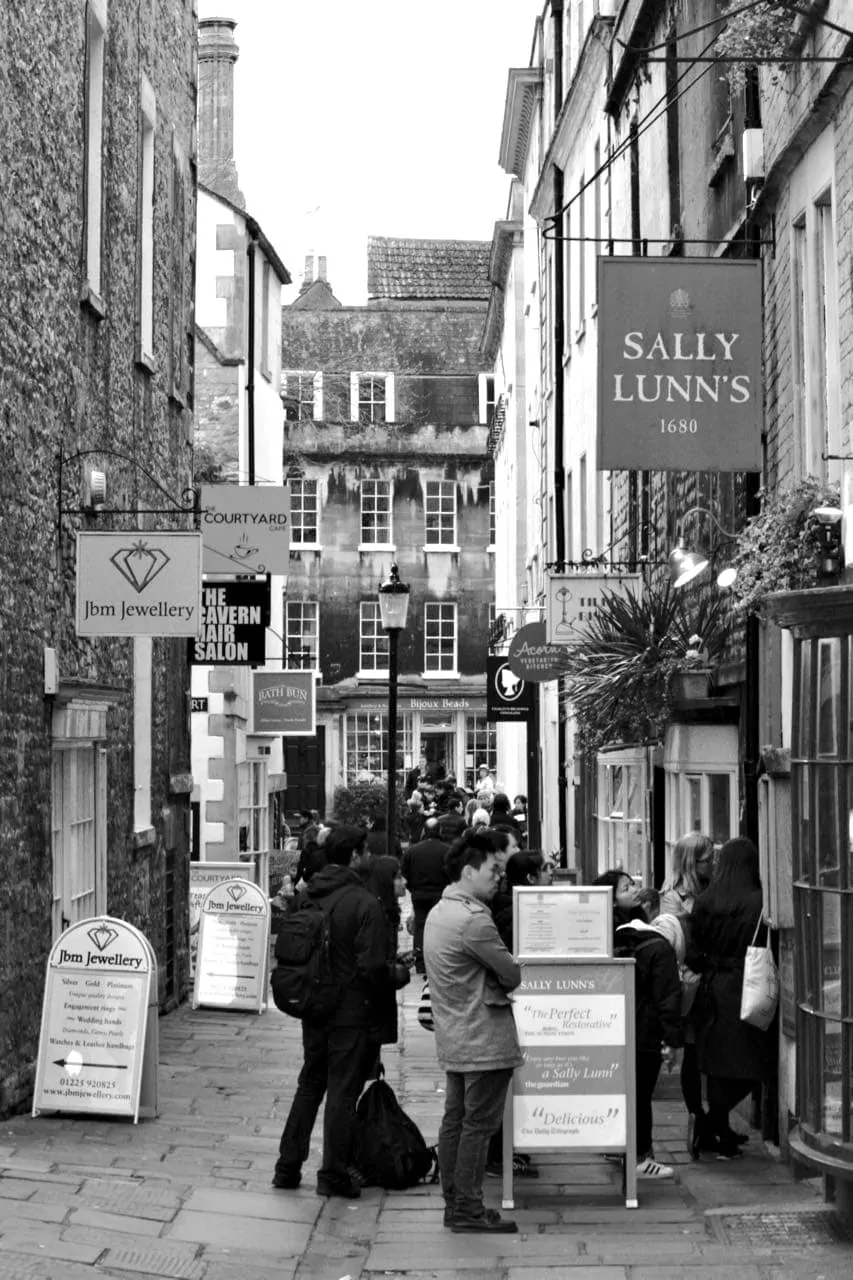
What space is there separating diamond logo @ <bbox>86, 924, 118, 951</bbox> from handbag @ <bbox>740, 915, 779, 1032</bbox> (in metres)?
3.69

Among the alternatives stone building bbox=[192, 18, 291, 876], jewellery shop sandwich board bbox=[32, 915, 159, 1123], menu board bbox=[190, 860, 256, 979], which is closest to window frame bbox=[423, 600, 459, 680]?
stone building bbox=[192, 18, 291, 876]

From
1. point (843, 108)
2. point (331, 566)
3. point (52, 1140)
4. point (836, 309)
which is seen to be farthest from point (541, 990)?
point (331, 566)

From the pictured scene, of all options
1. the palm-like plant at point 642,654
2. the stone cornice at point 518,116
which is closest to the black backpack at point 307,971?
the palm-like plant at point 642,654

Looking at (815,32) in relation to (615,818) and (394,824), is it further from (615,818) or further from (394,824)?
(394,824)

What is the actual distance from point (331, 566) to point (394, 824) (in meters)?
31.5

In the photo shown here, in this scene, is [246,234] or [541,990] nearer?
[541,990]

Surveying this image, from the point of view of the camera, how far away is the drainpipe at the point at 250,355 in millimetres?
33719

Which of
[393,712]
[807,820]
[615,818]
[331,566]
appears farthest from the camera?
[331,566]

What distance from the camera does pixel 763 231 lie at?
11969mm

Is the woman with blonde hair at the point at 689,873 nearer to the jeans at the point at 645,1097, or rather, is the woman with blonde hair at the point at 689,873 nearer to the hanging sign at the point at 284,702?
the jeans at the point at 645,1097

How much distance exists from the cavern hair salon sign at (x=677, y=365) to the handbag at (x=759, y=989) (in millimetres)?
2810

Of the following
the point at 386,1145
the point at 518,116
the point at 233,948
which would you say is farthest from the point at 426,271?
the point at 386,1145

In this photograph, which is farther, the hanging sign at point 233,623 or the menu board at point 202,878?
the menu board at point 202,878

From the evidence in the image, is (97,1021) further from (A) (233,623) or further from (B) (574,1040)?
(A) (233,623)
